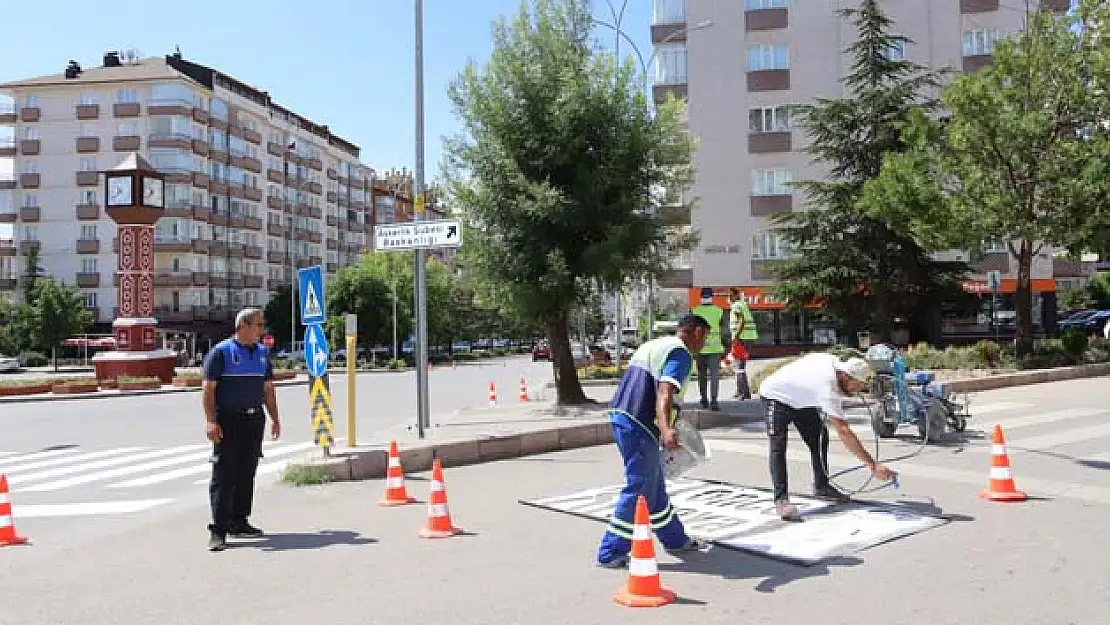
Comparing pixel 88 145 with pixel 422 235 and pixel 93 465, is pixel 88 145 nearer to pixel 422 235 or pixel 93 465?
pixel 93 465

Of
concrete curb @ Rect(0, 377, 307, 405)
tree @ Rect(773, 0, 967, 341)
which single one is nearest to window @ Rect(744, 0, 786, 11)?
tree @ Rect(773, 0, 967, 341)

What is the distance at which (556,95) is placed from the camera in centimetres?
1619

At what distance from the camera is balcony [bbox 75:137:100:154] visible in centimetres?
7388

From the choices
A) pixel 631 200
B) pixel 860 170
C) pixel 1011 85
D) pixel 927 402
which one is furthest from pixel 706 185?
pixel 927 402

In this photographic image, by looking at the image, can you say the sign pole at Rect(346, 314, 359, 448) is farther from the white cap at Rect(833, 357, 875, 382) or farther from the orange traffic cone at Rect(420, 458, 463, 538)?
the white cap at Rect(833, 357, 875, 382)

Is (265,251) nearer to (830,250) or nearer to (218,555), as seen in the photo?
(830,250)

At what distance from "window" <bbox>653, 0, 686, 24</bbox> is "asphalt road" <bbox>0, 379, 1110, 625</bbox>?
41686mm

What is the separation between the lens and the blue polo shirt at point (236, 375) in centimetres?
730

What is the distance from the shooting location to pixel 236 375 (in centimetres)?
739

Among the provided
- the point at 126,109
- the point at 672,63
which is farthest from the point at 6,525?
the point at 126,109

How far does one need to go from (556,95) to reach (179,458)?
8609mm

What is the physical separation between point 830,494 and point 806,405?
1.14 meters

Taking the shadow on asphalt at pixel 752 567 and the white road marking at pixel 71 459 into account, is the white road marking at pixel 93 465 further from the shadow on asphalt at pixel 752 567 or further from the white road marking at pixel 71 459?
the shadow on asphalt at pixel 752 567

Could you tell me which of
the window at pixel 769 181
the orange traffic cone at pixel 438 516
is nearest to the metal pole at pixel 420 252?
the orange traffic cone at pixel 438 516
